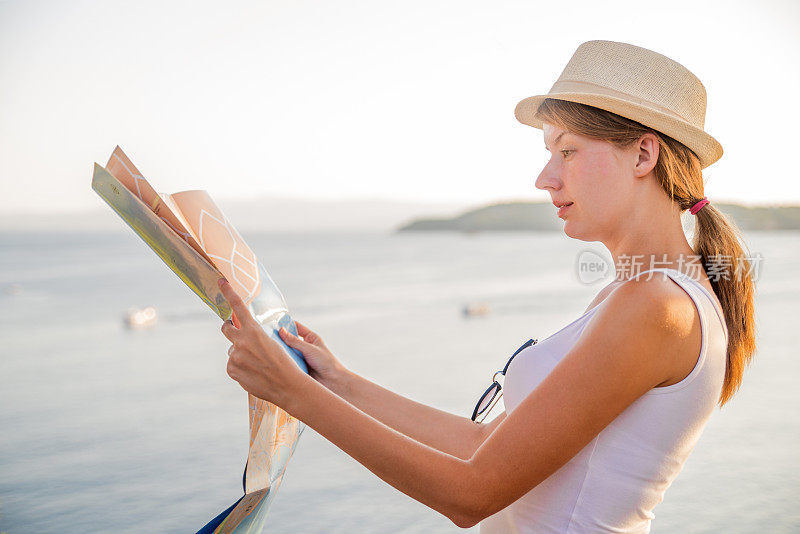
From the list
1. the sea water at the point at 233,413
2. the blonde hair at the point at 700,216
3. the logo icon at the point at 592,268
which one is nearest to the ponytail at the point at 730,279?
the blonde hair at the point at 700,216

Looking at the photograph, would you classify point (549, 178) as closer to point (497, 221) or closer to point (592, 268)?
point (592, 268)

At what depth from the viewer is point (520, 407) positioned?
41.8 inches

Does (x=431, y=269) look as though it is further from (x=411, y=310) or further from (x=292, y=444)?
(x=292, y=444)

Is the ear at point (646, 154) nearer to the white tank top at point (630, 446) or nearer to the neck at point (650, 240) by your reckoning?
the neck at point (650, 240)

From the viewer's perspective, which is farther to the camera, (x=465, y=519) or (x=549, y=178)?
(x=549, y=178)

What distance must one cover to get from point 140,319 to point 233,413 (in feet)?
16.4

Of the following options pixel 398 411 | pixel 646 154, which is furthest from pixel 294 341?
pixel 646 154

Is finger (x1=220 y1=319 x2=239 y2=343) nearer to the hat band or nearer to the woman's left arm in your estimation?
the woman's left arm

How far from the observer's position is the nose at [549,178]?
1.27m

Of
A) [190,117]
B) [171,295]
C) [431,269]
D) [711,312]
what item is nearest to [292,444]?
[711,312]

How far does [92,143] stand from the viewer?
2364cm

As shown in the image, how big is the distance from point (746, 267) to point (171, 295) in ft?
46.9

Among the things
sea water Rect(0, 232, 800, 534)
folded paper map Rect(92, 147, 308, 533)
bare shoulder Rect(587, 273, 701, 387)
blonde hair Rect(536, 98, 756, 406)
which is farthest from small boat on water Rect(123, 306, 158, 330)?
bare shoulder Rect(587, 273, 701, 387)

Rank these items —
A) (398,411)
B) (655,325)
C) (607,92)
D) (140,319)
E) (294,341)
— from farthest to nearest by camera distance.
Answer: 1. (140,319)
2. (398,411)
3. (294,341)
4. (607,92)
5. (655,325)
